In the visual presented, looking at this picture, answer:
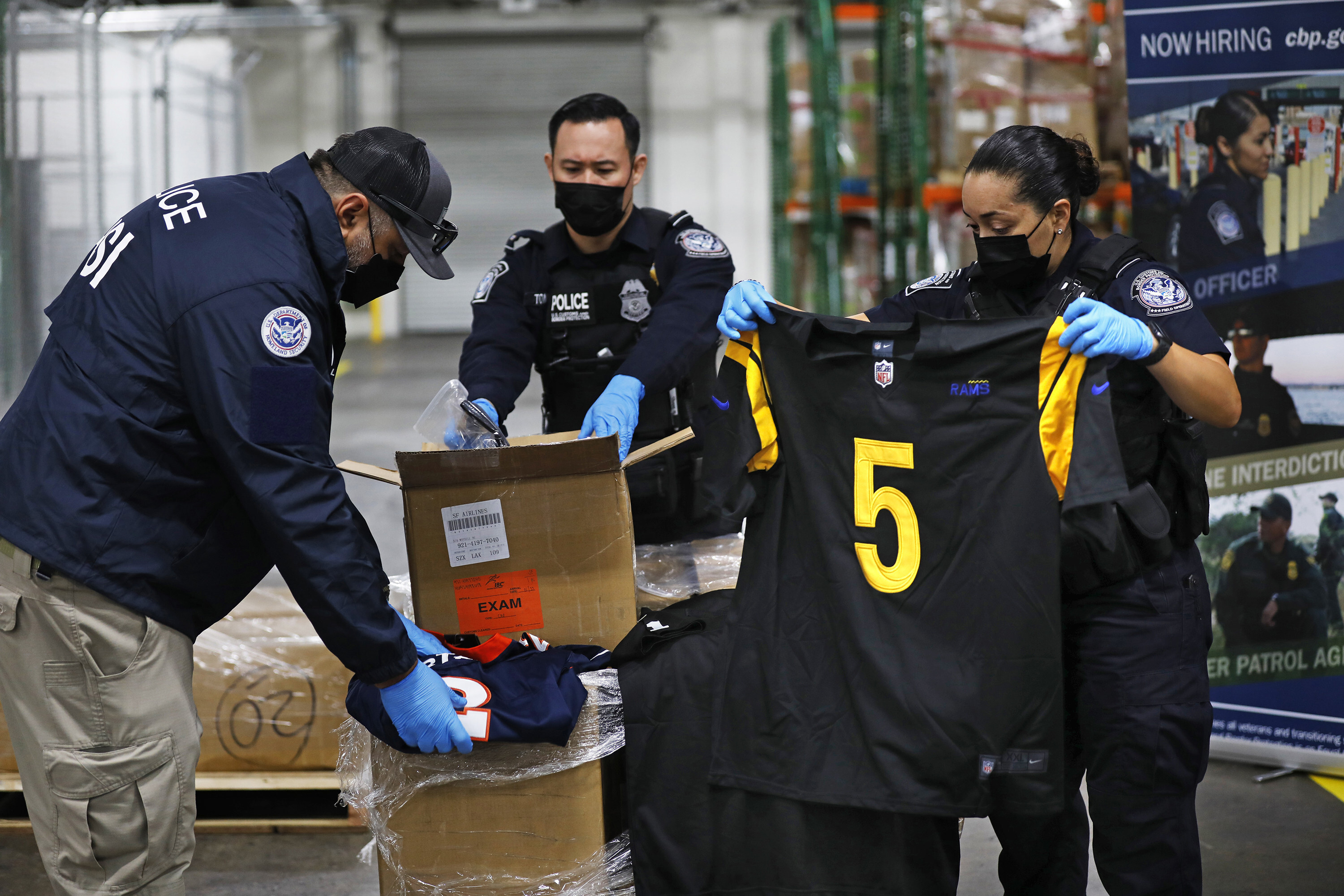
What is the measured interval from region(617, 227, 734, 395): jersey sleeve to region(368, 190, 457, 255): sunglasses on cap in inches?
31.1

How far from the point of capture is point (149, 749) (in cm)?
195

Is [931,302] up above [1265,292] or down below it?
below

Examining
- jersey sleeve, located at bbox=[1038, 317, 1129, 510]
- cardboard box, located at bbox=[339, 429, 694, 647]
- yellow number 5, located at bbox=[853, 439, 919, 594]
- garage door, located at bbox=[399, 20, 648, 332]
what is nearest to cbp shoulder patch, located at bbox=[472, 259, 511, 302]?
cardboard box, located at bbox=[339, 429, 694, 647]

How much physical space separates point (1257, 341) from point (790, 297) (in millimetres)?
8014

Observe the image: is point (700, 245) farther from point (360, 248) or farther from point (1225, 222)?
point (1225, 222)

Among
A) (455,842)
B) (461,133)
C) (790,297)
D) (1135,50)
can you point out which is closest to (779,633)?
(455,842)

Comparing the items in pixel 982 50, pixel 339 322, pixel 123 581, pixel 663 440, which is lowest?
pixel 123 581

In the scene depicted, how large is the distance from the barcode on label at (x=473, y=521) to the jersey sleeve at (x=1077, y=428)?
1146mm

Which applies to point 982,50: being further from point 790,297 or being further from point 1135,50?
point 790,297

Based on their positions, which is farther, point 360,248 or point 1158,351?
point 360,248

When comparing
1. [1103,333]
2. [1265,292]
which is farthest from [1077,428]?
[1265,292]

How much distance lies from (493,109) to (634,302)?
12838mm

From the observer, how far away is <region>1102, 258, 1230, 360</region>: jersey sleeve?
200cm

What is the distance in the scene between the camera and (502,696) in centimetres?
220
